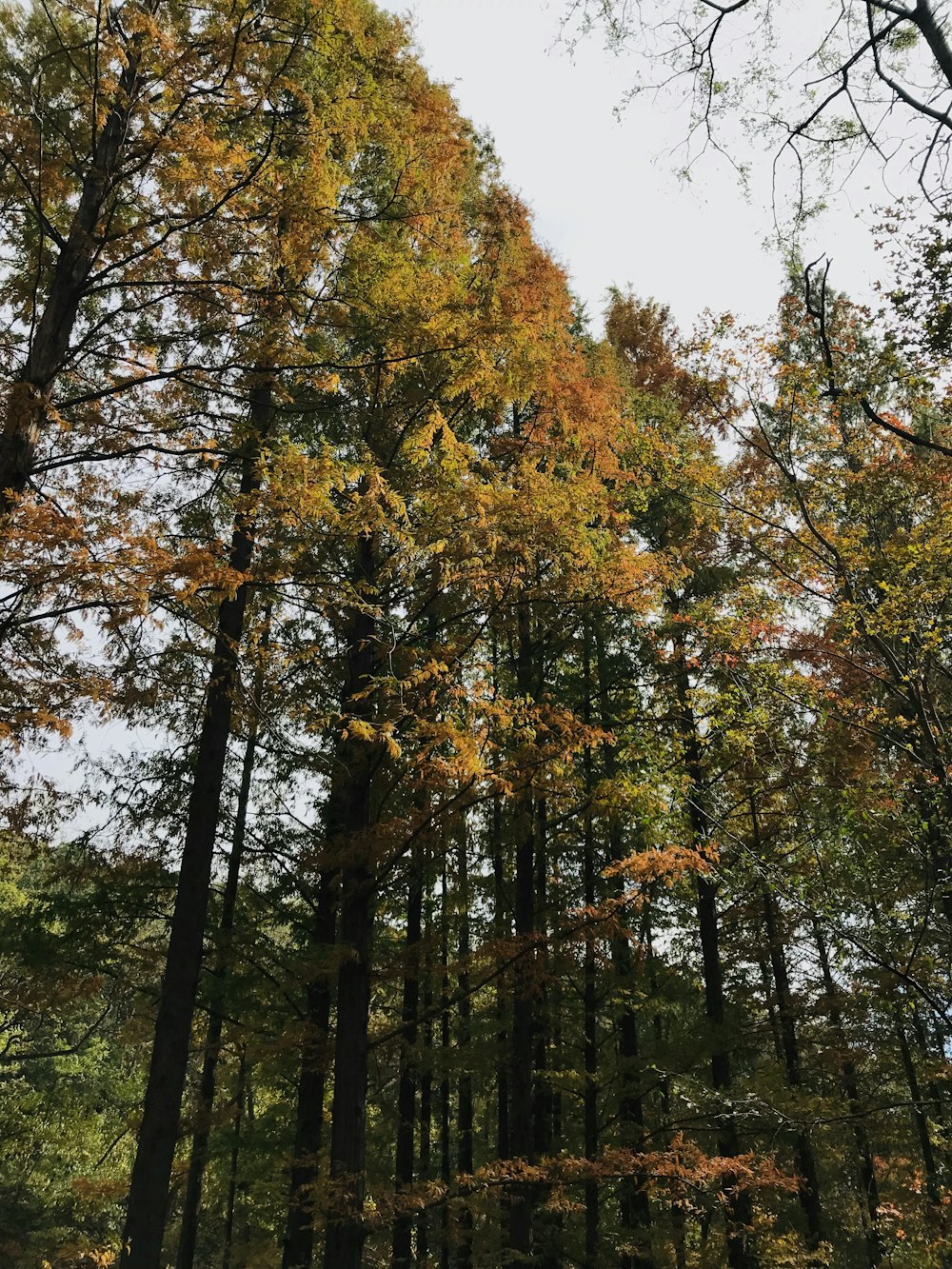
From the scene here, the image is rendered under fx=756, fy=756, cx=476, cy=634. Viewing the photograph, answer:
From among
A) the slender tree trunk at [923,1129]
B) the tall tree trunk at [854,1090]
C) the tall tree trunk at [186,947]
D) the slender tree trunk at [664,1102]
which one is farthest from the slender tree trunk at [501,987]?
the slender tree trunk at [923,1129]

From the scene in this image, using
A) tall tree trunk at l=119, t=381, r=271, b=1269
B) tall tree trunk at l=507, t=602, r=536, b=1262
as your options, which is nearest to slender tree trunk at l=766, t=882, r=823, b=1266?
tall tree trunk at l=507, t=602, r=536, b=1262

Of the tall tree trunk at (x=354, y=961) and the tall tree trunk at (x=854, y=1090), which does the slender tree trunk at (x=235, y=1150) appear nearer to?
the tall tree trunk at (x=354, y=961)

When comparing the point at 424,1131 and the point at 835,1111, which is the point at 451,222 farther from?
the point at 424,1131

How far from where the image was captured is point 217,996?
26.8 feet

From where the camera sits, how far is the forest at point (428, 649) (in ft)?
17.6

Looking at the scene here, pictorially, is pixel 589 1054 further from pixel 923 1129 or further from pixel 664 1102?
pixel 923 1129

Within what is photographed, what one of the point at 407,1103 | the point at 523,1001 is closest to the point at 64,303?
the point at 523,1001

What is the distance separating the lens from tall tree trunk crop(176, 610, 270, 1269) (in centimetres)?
852

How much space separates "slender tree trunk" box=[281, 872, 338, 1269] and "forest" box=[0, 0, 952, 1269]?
74 mm

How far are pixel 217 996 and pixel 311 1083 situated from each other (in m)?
2.19

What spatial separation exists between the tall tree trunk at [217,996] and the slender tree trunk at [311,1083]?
101cm

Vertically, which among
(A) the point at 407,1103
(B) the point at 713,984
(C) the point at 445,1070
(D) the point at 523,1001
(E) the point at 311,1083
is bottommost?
(A) the point at 407,1103

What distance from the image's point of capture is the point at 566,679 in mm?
11227

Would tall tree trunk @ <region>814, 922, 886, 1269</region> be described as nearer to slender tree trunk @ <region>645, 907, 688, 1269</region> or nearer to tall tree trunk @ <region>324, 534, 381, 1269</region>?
slender tree trunk @ <region>645, 907, 688, 1269</region>
